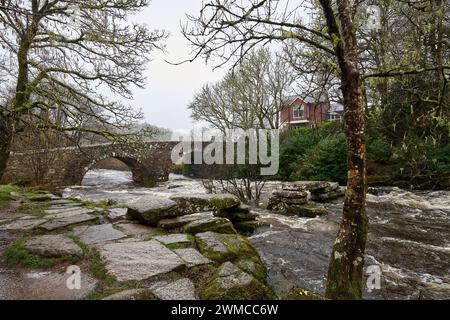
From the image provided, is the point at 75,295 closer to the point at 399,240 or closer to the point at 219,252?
the point at 219,252

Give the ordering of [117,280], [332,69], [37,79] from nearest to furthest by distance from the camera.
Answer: [117,280], [332,69], [37,79]

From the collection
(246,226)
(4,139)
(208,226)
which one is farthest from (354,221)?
(4,139)

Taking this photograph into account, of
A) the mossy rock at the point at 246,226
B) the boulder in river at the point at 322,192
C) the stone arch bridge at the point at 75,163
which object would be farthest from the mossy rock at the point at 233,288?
the boulder in river at the point at 322,192

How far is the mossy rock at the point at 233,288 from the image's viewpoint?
2.35 m

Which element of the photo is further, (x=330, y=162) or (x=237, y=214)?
(x=330, y=162)

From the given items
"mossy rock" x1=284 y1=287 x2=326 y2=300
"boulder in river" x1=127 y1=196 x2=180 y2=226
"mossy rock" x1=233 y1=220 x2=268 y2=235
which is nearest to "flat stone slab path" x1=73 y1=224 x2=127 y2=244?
"boulder in river" x1=127 y1=196 x2=180 y2=226

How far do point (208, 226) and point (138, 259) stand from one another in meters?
1.42

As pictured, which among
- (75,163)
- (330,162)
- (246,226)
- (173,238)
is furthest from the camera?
(75,163)

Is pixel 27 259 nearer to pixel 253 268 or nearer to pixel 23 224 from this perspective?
pixel 23 224

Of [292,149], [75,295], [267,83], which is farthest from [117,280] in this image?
[267,83]

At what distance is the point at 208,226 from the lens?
4242 millimetres

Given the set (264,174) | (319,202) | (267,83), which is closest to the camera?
(319,202)
